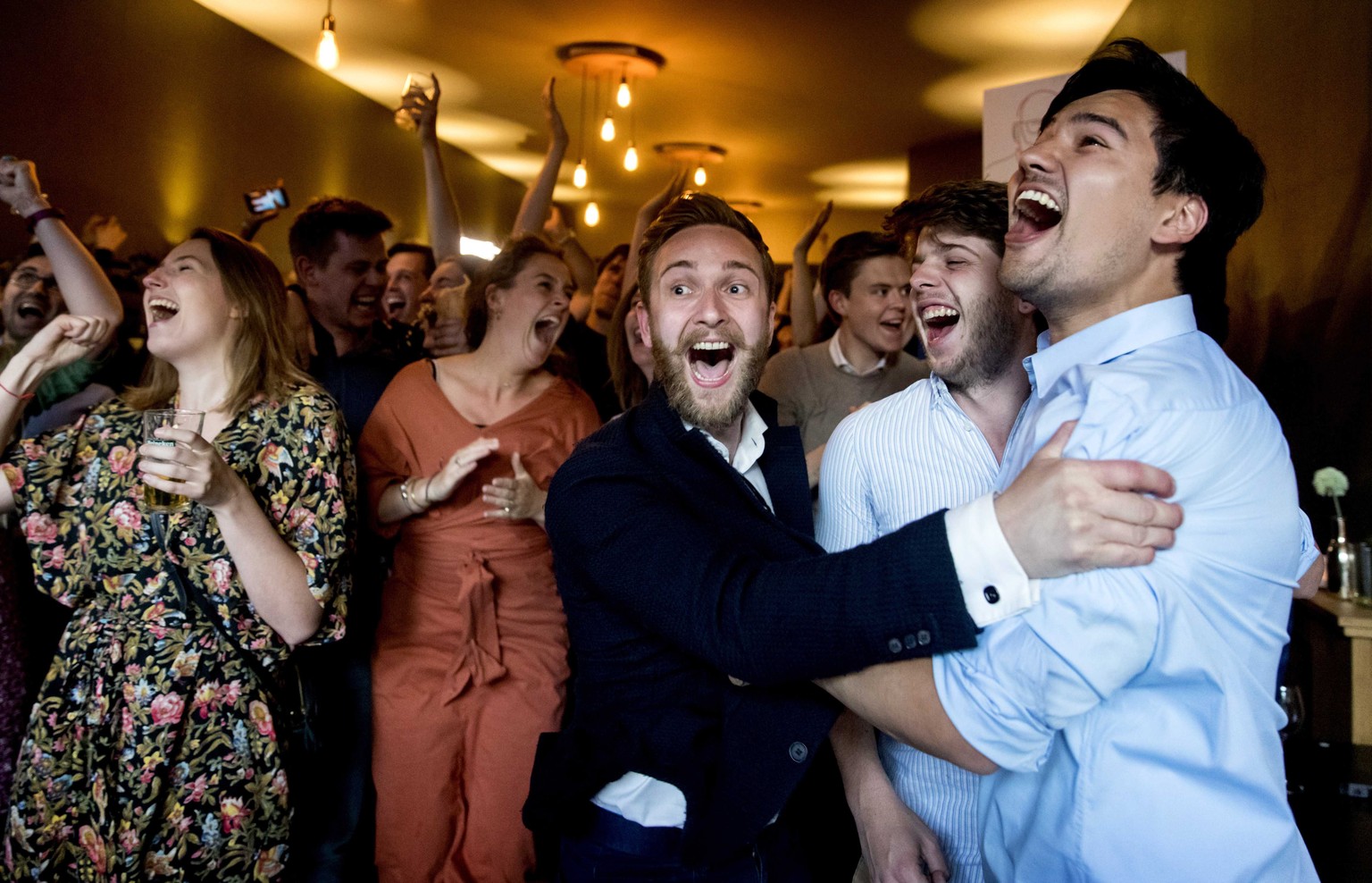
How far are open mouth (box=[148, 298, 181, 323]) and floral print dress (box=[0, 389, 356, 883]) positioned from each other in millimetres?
241

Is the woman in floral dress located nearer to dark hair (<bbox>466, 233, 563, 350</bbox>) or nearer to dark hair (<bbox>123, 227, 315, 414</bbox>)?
dark hair (<bbox>123, 227, 315, 414</bbox>)

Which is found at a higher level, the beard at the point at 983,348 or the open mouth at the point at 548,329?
the open mouth at the point at 548,329

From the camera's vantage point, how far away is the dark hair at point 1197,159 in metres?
1.20

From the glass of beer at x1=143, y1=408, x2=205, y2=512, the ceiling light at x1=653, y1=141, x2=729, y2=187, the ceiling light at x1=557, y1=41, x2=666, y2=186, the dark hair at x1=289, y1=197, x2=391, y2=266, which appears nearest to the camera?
the glass of beer at x1=143, y1=408, x2=205, y2=512

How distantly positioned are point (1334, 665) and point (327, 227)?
10.8ft

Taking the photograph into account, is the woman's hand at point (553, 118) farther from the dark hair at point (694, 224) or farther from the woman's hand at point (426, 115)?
the dark hair at point (694, 224)

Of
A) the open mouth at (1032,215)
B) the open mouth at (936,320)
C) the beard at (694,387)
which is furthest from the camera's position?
the open mouth at (936,320)

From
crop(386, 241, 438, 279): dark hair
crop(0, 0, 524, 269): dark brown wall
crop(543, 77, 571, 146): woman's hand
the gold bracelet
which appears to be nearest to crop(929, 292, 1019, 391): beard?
the gold bracelet

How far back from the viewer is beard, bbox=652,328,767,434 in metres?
1.52

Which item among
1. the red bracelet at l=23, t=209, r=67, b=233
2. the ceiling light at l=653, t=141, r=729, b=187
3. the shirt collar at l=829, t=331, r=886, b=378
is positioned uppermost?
the ceiling light at l=653, t=141, r=729, b=187

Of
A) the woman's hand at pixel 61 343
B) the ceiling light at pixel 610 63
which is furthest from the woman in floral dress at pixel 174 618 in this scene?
the ceiling light at pixel 610 63

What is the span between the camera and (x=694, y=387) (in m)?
1.53

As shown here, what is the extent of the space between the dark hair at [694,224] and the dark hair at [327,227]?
73.8 inches

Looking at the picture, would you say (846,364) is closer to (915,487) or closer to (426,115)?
(915,487)
